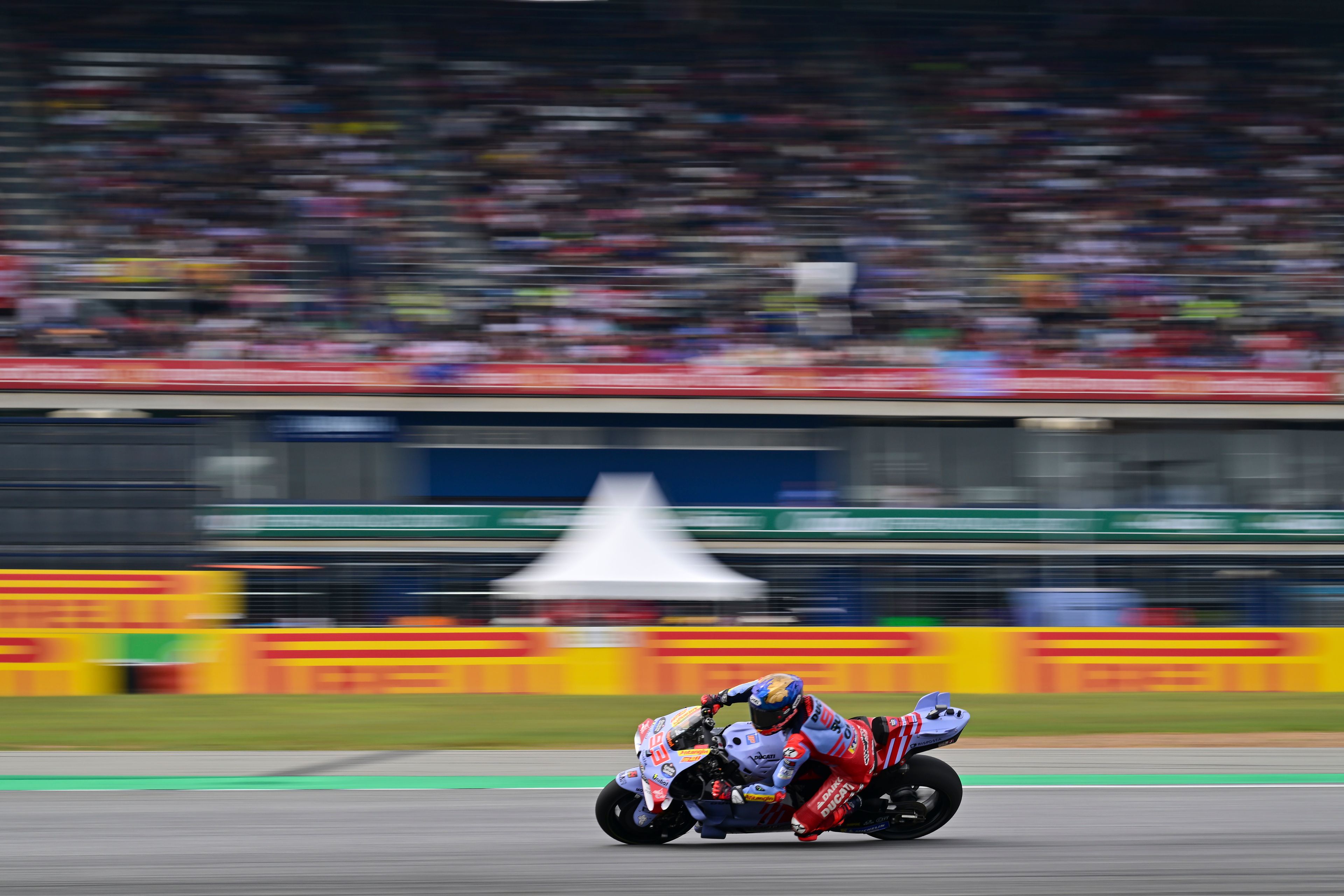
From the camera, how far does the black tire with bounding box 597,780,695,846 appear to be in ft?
23.5

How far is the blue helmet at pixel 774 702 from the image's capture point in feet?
22.8

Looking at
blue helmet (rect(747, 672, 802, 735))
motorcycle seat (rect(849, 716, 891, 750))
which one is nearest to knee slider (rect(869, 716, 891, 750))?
motorcycle seat (rect(849, 716, 891, 750))

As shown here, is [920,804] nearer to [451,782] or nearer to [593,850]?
[593,850]

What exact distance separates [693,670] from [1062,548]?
7.73 meters

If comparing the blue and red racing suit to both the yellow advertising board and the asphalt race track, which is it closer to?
the asphalt race track

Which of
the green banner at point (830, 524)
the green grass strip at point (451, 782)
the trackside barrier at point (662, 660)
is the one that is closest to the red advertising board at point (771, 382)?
the green banner at point (830, 524)

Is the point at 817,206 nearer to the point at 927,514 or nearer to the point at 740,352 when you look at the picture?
the point at 740,352

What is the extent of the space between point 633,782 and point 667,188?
1654 centimetres

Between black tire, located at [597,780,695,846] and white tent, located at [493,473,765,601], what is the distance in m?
10.8

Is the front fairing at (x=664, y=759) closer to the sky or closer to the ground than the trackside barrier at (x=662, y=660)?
closer to the sky

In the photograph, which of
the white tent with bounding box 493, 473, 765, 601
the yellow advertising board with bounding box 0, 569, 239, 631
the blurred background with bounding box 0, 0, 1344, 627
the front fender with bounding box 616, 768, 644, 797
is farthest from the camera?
the blurred background with bounding box 0, 0, 1344, 627

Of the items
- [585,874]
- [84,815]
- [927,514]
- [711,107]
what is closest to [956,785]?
Result: [585,874]

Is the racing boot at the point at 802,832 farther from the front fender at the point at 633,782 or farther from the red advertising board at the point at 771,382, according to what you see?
the red advertising board at the point at 771,382

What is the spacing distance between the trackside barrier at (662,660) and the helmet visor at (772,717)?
839 centimetres
